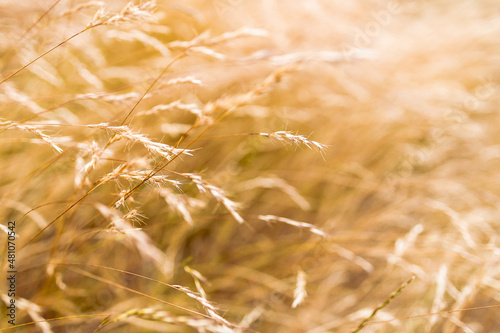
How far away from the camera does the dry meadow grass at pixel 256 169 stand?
1.06 m

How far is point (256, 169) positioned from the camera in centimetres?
187

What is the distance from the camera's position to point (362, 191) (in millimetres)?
1883

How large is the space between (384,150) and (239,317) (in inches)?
53.1

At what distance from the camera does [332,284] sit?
59.9 inches

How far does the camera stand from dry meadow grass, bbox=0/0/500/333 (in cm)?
106

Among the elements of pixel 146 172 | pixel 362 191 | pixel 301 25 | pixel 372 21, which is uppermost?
pixel 146 172

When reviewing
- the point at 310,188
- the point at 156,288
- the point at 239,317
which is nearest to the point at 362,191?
the point at 310,188

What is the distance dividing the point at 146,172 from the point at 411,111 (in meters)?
1.86

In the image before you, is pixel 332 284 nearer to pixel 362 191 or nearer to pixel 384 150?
pixel 362 191

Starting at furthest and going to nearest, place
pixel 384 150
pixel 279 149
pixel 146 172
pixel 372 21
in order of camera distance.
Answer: pixel 372 21 < pixel 384 150 < pixel 279 149 < pixel 146 172

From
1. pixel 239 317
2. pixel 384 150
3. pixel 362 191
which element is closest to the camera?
pixel 239 317

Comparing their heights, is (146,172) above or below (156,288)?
above

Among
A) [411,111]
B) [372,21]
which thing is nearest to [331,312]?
[411,111]

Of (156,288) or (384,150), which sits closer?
(156,288)
